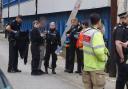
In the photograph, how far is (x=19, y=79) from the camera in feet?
50.0

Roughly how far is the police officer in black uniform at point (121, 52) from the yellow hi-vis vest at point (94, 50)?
43.0 inches

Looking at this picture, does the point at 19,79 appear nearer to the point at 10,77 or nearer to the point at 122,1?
the point at 10,77

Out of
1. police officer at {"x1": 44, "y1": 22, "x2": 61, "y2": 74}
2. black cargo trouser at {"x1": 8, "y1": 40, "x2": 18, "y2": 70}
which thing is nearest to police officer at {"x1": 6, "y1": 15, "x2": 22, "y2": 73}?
black cargo trouser at {"x1": 8, "y1": 40, "x2": 18, "y2": 70}

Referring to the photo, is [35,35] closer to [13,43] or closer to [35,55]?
[35,55]

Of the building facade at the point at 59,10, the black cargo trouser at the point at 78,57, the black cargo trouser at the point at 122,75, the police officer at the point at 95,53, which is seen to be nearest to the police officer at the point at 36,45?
the black cargo trouser at the point at 78,57

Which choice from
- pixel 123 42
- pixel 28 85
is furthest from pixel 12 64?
pixel 123 42

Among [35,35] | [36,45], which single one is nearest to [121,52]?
[35,35]

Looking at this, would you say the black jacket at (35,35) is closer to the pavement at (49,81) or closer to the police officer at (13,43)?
the police officer at (13,43)

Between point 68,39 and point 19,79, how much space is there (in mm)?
3051

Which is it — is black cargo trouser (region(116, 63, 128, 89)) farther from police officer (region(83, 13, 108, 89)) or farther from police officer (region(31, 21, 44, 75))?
police officer (region(31, 21, 44, 75))

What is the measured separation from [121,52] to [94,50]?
1294 mm

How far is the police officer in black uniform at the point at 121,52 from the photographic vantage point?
1041 centimetres

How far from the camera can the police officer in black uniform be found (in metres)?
10.4

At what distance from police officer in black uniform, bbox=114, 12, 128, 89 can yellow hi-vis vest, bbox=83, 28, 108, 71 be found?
1092 millimetres
